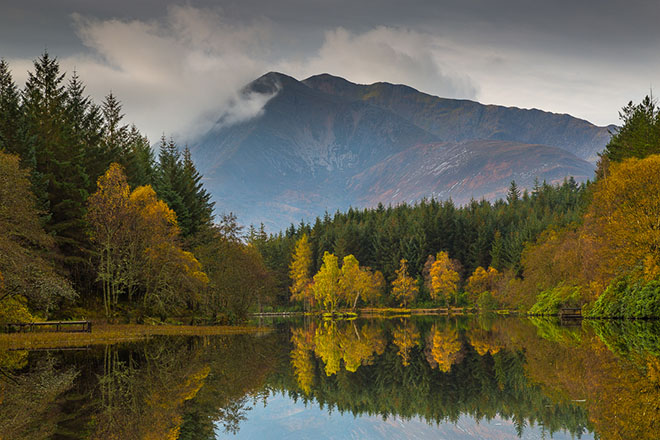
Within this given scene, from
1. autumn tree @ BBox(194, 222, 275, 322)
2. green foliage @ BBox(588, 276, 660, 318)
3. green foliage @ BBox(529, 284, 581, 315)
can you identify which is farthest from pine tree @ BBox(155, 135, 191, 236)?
green foliage @ BBox(588, 276, 660, 318)

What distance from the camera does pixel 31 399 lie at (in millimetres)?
15211

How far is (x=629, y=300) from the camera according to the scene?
147 ft

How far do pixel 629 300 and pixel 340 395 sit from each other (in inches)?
1385

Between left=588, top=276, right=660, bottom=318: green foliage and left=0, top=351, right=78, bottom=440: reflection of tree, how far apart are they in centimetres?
3801

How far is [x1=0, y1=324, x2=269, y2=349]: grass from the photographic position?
3288 cm

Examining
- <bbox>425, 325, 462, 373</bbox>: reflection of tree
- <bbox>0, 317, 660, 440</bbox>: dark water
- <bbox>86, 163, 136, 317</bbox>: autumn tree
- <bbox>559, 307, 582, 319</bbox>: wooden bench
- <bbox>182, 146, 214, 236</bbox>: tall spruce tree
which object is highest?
<bbox>182, 146, 214, 236</bbox>: tall spruce tree

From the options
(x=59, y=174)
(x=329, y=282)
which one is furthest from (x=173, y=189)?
(x=329, y=282)

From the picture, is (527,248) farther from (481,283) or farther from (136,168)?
(136,168)

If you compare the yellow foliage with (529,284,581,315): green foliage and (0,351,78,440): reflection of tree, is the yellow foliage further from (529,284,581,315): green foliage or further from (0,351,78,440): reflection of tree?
(0,351,78,440): reflection of tree

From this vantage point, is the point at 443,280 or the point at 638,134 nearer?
the point at 638,134

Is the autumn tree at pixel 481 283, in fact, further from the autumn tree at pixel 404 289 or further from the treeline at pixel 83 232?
the treeline at pixel 83 232

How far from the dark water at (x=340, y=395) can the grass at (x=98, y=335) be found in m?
6.03

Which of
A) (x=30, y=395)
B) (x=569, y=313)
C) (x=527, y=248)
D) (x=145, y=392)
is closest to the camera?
(x=30, y=395)

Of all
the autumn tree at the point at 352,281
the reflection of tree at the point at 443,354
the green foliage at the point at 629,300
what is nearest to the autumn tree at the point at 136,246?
the reflection of tree at the point at 443,354
